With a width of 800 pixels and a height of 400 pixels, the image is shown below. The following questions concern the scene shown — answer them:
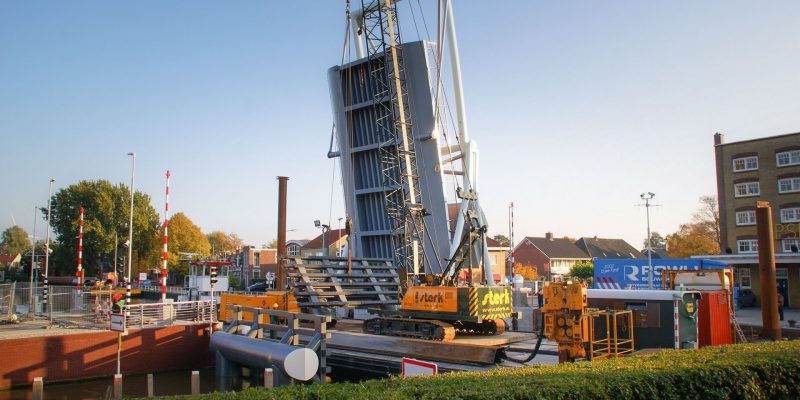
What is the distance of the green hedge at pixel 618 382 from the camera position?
603 cm

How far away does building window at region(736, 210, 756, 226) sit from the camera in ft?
123

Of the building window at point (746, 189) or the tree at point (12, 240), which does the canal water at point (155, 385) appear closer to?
the building window at point (746, 189)

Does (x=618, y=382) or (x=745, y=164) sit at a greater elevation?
(x=745, y=164)

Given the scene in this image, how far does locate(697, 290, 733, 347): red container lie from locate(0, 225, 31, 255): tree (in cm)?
15099

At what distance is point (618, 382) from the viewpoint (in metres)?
6.72

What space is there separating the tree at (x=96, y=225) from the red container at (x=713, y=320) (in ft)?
190

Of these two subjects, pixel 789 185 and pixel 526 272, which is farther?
pixel 526 272

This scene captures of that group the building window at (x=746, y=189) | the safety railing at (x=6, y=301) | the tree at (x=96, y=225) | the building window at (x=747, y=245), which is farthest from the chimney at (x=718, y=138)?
the tree at (x=96, y=225)

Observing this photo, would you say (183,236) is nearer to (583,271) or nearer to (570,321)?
(583,271)

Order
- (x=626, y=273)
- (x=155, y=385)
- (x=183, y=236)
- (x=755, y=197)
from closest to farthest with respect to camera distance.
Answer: (x=155, y=385)
(x=626, y=273)
(x=755, y=197)
(x=183, y=236)

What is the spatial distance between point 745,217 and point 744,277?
13.3 ft

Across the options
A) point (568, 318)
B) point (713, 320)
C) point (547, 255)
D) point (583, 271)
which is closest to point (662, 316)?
point (713, 320)

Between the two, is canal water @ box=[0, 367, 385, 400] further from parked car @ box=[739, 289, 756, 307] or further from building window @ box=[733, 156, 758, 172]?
building window @ box=[733, 156, 758, 172]

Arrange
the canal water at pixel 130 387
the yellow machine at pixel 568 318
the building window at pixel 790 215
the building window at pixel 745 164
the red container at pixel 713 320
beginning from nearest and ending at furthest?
the yellow machine at pixel 568 318 → the red container at pixel 713 320 → the canal water at pixel 130 387 → the building window at pixel 790 215 → the building window at pixel 745 164
